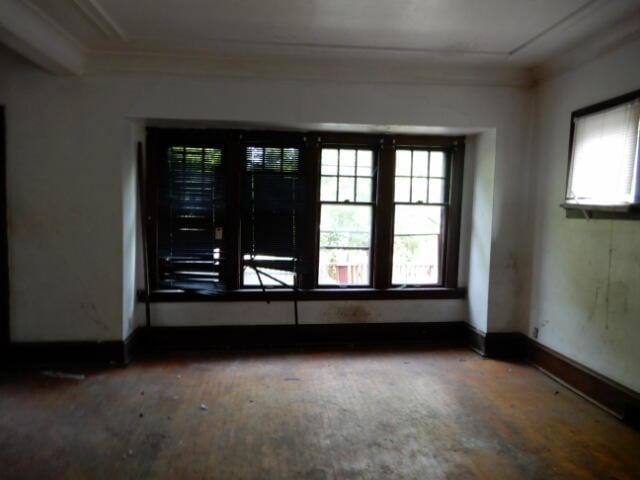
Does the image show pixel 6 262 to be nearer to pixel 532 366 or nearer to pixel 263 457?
pixel 263 457

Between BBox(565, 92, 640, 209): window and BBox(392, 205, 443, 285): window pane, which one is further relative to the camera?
BBox(392, 205, 443, 285): window pane

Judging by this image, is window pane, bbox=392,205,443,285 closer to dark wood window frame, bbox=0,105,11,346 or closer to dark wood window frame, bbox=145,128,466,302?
dark wood window frame, bbox=145,128,466,302

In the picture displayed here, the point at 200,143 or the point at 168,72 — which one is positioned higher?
the point at 168,72

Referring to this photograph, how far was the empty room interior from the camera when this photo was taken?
2879 mm

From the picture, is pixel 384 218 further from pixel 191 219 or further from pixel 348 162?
pixel 191 219

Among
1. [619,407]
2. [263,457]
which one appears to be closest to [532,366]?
[619,407]

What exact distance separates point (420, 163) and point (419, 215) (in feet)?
1.77

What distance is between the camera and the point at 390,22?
3141 mm

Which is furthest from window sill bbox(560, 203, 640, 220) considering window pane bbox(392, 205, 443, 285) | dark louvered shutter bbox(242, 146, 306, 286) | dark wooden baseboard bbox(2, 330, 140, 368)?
dark wooden baseboard bbox(2, 330, 140, 368)

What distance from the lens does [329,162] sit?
4.61 m

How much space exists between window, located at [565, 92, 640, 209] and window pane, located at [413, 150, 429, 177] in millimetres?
1399

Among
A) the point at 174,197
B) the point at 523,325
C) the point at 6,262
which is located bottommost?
the point at 523,325

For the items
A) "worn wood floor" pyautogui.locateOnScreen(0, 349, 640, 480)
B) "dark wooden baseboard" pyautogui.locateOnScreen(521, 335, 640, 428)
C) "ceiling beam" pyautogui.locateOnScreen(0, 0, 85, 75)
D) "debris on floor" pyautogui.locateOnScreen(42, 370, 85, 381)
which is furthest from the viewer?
"debris on floor" pyautogui.locateOnScreen(42, 370, 85, 381)

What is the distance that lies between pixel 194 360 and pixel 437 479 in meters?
2.48
